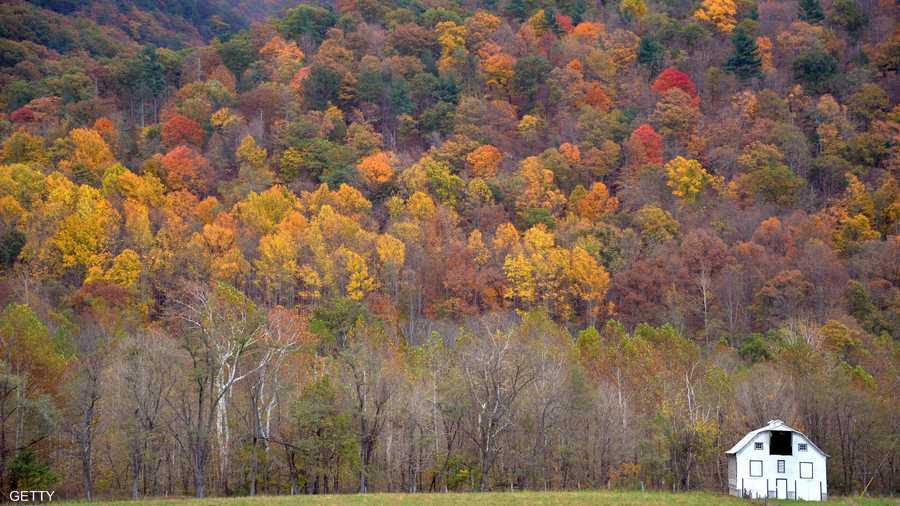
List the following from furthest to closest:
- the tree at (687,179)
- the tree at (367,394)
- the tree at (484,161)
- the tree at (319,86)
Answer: the tree at (319,86)
the tree at (484,161)
the tree at (687,179)
the tree at (367,394)

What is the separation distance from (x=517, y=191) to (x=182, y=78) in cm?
6227

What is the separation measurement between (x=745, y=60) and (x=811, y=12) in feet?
59.2

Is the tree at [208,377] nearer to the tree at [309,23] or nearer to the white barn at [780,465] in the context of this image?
the white barn at [780,465]

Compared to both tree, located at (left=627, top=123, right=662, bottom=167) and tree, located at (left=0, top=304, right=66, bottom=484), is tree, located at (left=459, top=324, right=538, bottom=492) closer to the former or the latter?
tree, located at (left=0, top=304, right=66, bottom=484)

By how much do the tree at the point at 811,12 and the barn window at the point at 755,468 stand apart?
109887 mm

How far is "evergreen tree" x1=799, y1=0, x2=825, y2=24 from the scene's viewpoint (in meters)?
146

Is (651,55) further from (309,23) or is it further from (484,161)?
(309,23)

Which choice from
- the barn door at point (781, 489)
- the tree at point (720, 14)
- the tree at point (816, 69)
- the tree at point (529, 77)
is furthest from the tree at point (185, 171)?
the barn door at point (781, 489)

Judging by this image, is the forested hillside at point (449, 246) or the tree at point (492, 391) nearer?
the tree at point (492, 391)

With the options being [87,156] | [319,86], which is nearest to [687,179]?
[319,86]

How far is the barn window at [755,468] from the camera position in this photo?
51031mm

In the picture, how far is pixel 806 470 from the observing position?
168ft

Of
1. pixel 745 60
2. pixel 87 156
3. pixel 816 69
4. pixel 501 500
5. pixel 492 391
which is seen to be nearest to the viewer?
pixel 501 500

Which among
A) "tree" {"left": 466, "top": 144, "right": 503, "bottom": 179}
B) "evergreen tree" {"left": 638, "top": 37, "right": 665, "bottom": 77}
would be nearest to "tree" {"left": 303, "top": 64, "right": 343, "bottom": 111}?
"tree" {"left": 466, "top": 144, "right": 503, "bottom": 179}
